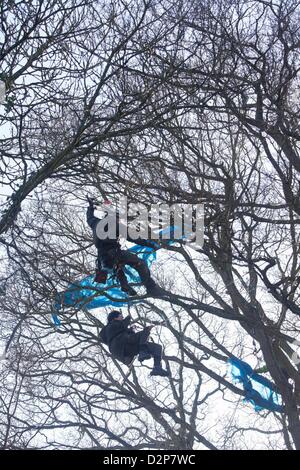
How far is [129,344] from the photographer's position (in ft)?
33.0

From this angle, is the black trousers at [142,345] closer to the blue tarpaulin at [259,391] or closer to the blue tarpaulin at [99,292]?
the blue tarpaulin at [99,292]

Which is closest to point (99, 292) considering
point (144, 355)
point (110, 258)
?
point (110, 258)

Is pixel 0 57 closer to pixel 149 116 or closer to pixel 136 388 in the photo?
pixel 149 116

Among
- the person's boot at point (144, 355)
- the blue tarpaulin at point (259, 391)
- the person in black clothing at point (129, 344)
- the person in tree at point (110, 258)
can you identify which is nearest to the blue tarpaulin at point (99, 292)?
the person in tree at point (110, 258)

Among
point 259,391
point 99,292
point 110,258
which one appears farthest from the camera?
point 259,391

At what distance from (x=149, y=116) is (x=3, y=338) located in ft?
17.0

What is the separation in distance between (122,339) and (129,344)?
108mm

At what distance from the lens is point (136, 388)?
1516 centimetres

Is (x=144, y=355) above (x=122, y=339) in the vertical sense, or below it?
below

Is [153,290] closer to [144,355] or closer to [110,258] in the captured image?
[144,355]
